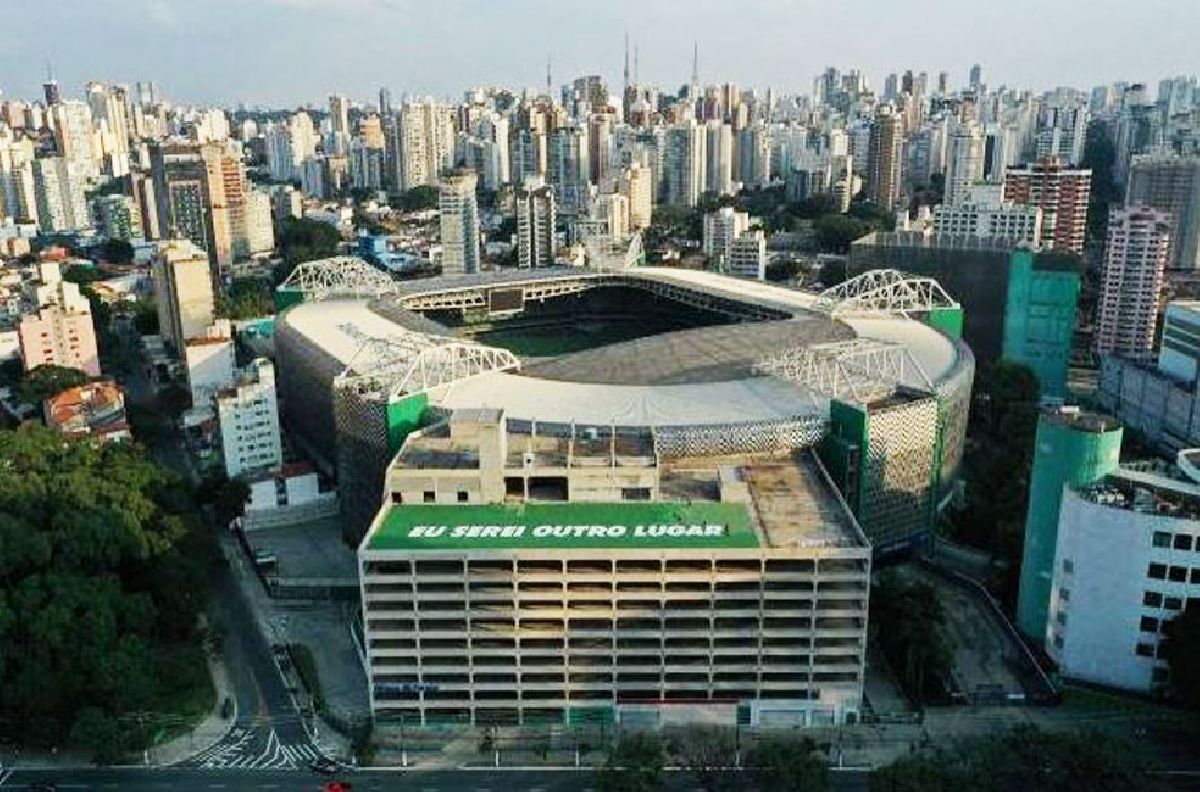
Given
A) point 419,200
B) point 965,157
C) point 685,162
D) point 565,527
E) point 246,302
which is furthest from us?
point 419,200

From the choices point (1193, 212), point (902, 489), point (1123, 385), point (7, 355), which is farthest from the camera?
point (1193, 212)

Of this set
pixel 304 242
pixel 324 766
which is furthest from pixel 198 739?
pixel 304 242

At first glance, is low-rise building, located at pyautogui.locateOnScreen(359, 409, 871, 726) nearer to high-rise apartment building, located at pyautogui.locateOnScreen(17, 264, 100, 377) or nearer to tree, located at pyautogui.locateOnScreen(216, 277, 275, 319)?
high-rise apartment building, located at pyautogui.locateOnScreen(17, 264, 100, 377)

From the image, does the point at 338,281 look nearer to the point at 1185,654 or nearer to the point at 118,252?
the point at 1185,654

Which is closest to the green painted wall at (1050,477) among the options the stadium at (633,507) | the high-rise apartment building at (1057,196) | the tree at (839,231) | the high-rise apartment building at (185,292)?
→ the stadium at (633,507)

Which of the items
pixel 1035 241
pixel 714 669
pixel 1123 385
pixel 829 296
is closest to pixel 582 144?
pixel 1035 241

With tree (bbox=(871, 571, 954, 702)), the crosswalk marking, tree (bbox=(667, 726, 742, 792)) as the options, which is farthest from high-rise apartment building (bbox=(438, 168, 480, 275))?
tree (bbox=(667, 726, 742, 792))

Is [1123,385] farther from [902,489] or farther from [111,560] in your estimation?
[111,560]
